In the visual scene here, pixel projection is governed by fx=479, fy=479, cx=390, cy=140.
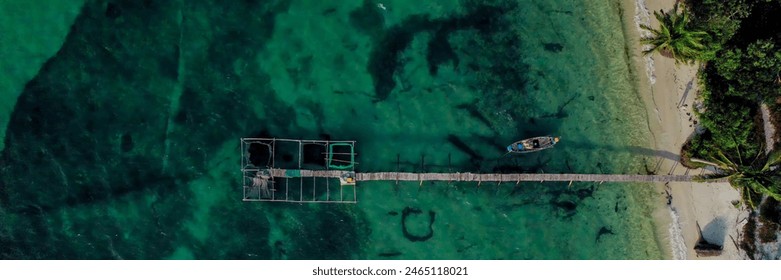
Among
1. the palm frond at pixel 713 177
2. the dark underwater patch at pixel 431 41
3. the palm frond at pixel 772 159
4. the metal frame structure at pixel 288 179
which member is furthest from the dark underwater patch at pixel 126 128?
the palm frond at pixel 772 159

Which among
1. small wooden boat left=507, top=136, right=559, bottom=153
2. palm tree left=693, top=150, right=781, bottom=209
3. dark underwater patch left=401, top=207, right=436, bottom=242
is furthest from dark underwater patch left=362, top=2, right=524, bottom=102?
palm tree left=693, top=150, right=781, bottom=209

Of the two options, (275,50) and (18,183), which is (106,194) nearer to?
(18,183)

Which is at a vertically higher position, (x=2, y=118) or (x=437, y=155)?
(x=2, y=118)

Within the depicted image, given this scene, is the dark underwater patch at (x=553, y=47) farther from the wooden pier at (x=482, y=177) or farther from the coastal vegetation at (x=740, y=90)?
the wooden pier at (x=482, y=177)

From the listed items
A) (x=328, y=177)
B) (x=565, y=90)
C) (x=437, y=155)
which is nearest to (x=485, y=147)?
(x=437, y=155)
